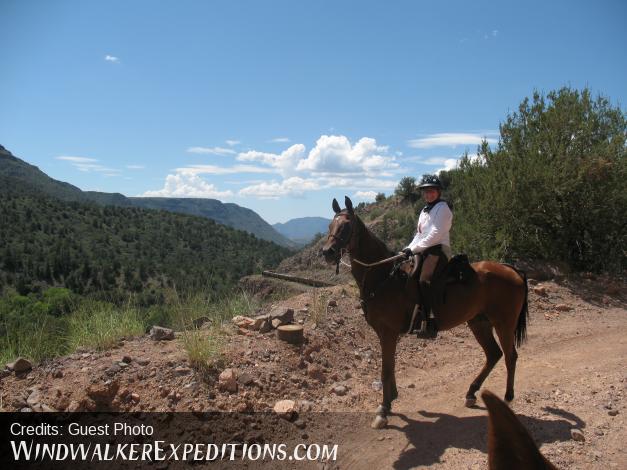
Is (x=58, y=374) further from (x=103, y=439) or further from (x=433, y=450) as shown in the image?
(x=433, y=450)

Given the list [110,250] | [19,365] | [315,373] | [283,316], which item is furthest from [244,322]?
[110,250]

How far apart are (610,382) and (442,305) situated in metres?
2.80

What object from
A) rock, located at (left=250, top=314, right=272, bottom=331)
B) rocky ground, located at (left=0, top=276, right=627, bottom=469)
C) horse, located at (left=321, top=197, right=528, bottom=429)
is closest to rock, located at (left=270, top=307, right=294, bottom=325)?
rock, located at (left=250, top=314, right=272, bottom=331)

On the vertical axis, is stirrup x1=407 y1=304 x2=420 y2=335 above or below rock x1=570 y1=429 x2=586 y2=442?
above

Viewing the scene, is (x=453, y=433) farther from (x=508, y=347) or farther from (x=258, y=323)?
(x=258, y=323)

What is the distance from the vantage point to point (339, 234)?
502 cm

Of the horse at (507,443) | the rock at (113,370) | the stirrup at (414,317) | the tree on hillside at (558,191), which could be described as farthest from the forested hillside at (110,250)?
the horse at (507,443)

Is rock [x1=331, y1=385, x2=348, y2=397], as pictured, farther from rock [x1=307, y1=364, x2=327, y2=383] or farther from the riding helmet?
the riding helmet

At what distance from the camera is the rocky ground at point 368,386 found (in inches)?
182

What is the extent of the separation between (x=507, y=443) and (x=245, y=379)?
482 centimetres

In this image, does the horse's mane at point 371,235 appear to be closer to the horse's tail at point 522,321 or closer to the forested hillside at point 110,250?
the horse's tail at point 522,321

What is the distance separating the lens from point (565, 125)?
40.2ft

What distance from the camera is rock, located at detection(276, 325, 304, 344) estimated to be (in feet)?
22.2

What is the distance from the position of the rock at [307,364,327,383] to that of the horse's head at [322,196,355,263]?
2.15 m
